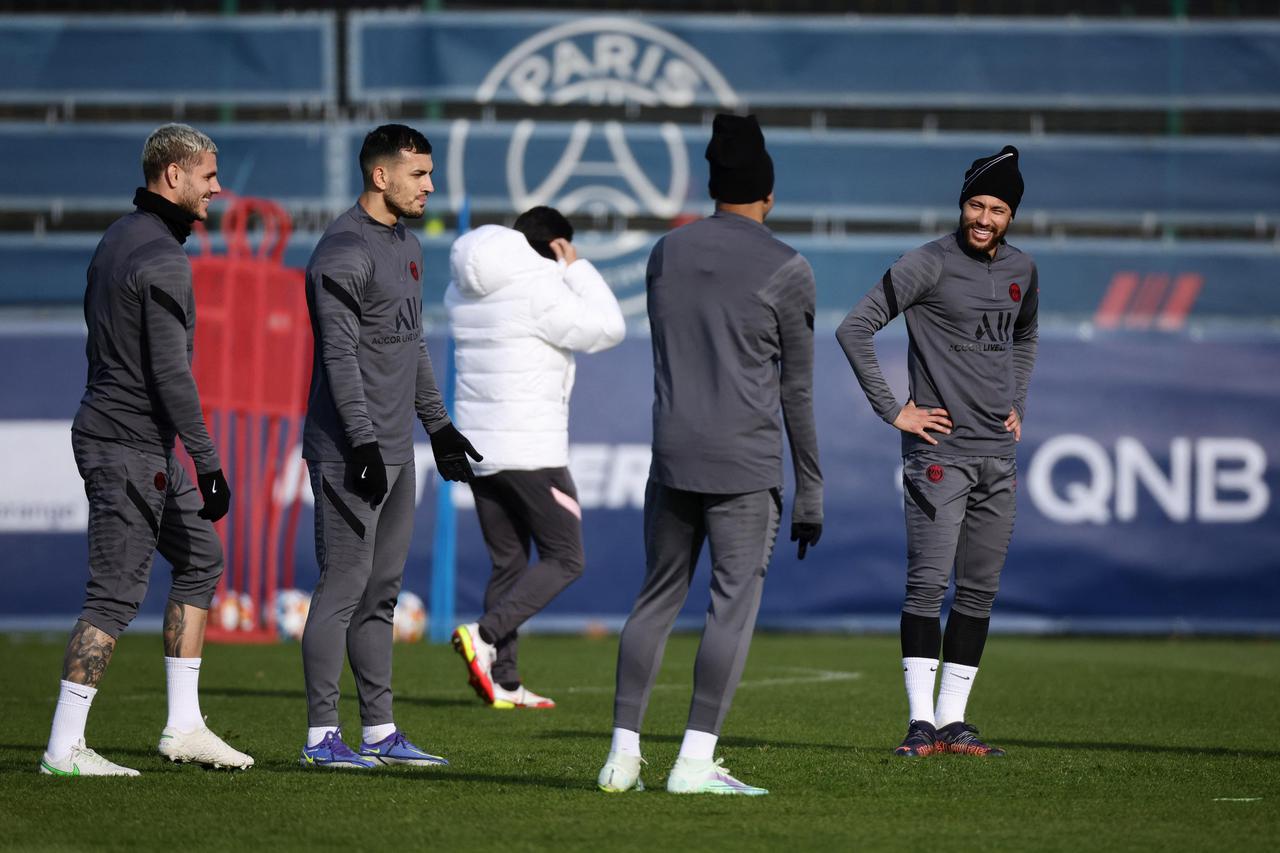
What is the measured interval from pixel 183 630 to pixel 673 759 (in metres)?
1.59

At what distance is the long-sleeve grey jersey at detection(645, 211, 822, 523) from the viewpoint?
5254 mm

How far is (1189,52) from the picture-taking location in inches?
530

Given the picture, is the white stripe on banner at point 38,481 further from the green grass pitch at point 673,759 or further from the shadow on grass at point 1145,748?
the shadow on grass at point 1145,748

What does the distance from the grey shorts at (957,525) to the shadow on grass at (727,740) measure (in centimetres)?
56

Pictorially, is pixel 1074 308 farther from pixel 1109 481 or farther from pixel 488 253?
pixel 488 253

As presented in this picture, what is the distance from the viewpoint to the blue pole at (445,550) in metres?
11.9

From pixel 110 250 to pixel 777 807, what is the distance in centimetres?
255

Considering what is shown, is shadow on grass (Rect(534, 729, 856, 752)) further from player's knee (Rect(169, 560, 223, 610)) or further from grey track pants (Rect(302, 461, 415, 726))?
player's knee (Rect(169, 560, 223, 610))

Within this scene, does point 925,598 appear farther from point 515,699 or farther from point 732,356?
point 515,699

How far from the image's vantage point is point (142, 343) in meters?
5.82

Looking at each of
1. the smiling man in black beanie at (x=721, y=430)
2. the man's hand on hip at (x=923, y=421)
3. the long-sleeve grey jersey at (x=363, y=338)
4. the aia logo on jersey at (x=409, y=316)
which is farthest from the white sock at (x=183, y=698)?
the man's hand on hip at (x=923, y=421)

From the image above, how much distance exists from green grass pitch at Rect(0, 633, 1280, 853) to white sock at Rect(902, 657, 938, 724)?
0.18 meters

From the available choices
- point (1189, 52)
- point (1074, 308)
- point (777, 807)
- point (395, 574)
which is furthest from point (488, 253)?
point (1189, 52)

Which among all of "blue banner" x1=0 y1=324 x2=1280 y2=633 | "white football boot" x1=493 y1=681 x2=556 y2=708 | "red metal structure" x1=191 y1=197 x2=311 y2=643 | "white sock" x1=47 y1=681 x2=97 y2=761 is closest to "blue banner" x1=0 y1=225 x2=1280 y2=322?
"blue banner" x1=0 y1=324 x2=1280 y2=633
